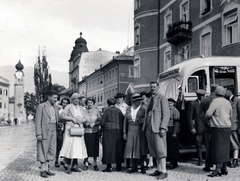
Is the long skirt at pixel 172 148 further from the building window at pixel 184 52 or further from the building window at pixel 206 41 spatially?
the building window at pixel 184 52

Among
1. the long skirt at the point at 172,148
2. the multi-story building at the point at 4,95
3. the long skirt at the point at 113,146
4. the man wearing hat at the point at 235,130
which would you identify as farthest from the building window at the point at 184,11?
the multi-story building at the point at 4,95

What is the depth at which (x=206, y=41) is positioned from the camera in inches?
867

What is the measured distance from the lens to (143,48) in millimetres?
30875

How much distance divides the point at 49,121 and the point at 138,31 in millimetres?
24419

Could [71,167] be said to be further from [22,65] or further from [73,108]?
[22,65]

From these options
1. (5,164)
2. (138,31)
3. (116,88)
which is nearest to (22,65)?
(116,88)

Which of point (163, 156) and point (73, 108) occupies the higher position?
point (73, 108)

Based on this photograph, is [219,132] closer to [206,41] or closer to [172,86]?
[172,86]

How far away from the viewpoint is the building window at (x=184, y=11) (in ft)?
80.5

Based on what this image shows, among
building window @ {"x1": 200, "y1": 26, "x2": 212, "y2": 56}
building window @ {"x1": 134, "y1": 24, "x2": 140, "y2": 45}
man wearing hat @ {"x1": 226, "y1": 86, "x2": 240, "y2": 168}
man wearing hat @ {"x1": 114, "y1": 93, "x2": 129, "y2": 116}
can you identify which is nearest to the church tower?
building window @ {"x1": 134, "y1": 24, "x2": 140, "y2": 45}

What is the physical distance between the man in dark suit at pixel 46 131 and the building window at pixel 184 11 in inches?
720

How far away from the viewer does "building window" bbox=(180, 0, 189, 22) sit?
24.5 metres

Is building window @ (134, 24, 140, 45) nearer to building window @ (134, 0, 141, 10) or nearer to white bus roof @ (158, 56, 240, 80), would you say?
building window @ (134, 0, 141, 10)

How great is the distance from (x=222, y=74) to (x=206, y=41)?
37.0 ft
